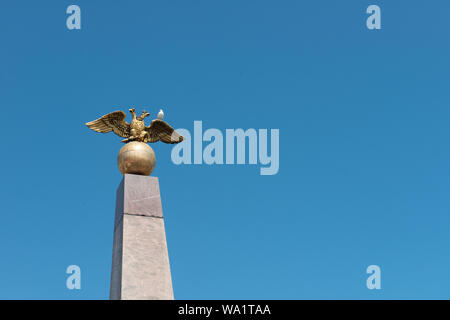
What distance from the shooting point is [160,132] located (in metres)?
17.3

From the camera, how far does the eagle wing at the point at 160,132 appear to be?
17.2 m

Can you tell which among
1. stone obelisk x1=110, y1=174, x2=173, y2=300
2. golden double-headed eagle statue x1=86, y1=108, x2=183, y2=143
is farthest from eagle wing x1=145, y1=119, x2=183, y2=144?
stone obelisk x1=110, y1=174, x2=173, y2=300

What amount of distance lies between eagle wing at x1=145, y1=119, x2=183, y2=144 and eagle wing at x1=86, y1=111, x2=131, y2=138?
1.93ft

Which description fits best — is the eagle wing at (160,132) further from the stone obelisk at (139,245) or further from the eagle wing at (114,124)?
the stone obelisk at (139,245)

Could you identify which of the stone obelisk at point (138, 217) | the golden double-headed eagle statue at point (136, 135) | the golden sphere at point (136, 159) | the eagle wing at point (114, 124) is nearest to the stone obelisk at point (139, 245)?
the stone obelisk at point (138, 217)

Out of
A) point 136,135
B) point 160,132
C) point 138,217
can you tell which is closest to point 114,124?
point 136,135

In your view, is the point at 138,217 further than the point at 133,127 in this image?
No

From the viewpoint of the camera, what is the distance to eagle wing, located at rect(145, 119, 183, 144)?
17.2 m

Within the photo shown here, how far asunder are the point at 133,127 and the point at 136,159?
1224 mm

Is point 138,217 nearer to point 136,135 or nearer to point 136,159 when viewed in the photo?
point 136,159

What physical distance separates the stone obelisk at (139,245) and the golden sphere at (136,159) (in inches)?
7.9
